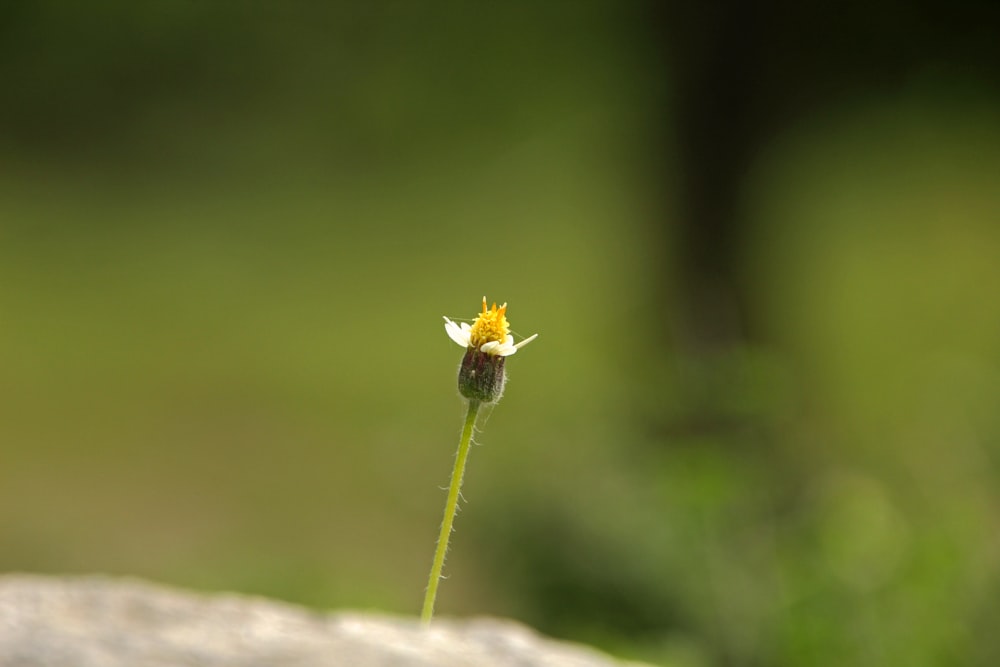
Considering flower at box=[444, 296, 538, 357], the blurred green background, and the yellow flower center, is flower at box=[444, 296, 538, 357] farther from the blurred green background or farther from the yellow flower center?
the blurred green background

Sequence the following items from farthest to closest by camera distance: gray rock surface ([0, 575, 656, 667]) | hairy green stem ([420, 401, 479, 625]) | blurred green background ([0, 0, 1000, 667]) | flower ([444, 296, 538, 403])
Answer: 1. blurred green background ([0, 0, 1000, 667])
2. flower ([444, 296, 538, 403])
3. hairy green stem ([420, 401, 479, 625])
4. gray rock surface ([0, 575, 656, 667])

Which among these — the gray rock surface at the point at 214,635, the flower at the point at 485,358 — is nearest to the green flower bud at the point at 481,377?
the flower at the point at 485,358

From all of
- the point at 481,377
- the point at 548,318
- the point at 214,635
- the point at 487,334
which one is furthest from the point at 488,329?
the point at 548,318

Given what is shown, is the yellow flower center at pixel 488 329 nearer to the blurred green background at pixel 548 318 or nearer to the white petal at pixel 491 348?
the white petal at pixel 491 348

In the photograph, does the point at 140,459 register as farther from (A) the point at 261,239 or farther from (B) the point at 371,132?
(B) the point at 371,132

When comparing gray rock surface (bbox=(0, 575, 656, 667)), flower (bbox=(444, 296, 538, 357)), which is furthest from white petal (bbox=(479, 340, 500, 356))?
gray rock surface (bbox=(0, 575, 656, 667))
